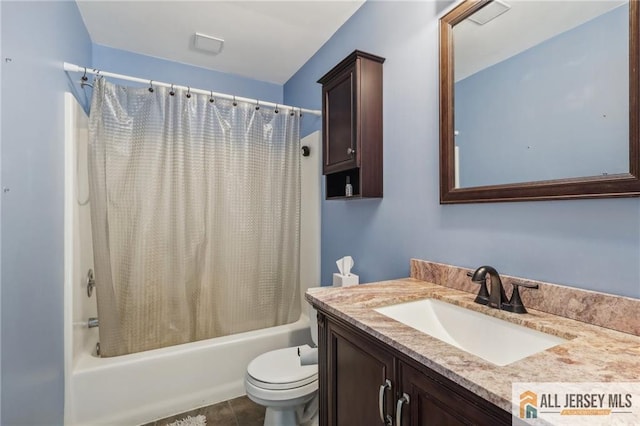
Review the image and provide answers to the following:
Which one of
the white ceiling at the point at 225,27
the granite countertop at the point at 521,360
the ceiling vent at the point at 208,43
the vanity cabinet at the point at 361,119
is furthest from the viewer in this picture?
the ceiling vent at the point at 208,43

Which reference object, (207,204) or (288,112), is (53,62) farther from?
(288,112)

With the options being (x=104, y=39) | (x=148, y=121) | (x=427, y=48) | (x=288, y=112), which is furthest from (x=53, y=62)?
(x=427, y=48)

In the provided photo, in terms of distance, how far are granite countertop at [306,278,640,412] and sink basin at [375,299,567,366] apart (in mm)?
24

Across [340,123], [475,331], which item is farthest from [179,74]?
[475,331]

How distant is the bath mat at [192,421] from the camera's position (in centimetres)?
171

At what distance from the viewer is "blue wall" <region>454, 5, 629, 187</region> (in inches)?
32.7

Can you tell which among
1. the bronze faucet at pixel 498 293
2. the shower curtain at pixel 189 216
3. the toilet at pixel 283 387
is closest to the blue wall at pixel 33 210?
the shower curtain at pixel 189 216

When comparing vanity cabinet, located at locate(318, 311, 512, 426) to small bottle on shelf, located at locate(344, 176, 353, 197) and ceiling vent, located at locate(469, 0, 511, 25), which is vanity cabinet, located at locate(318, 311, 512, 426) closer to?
small bottle on shelf, located at locate(344, 176, 353, 197)

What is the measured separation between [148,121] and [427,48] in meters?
1.65

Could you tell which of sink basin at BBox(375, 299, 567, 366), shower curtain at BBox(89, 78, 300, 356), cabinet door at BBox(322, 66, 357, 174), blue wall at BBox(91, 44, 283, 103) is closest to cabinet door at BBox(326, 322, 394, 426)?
sink basin at BBox(375, 299, 567, 366)

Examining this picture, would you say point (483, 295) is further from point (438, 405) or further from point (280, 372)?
point (280, 372)

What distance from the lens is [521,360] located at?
644 mm

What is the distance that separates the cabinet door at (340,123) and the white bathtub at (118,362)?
128 cm

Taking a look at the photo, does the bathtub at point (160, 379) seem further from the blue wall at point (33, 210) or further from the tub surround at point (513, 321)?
the tub surround at point (513, 321)
